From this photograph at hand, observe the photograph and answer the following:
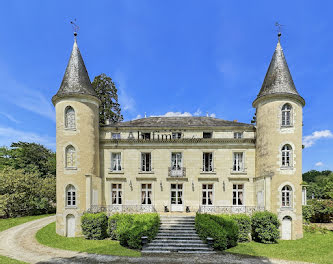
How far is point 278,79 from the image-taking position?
18078 mm

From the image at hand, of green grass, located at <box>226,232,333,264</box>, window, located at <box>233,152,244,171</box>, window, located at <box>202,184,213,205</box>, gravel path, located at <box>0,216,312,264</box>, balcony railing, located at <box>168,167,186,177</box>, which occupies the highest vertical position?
window, located at <box>233,152,244,171</box>

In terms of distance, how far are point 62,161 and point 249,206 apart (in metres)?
17.2

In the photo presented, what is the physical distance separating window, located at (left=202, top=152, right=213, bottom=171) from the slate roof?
9.89ft

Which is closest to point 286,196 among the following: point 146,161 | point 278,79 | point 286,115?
point 286,115

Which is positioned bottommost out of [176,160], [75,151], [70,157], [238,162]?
[238,162]

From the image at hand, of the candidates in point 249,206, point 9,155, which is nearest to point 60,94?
point 249,206

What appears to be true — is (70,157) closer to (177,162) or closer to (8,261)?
(8,261)

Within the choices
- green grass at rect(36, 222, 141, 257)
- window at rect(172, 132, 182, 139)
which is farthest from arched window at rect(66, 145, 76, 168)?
window at rect(172, 132, 182, 139)

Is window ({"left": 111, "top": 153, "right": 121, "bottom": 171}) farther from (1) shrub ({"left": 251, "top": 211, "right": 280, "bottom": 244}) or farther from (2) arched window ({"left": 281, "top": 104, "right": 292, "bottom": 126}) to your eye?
(2) arched window ({"left": 281, "top": 104, "right": 292, "bottom": 126})

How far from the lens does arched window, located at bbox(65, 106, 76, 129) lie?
18062 millimetres

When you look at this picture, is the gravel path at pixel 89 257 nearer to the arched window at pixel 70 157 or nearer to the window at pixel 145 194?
the arched window at pixel 70 157

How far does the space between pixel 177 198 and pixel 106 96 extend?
19.2m

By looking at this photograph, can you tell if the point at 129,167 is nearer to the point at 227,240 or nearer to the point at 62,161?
the point at 62,161

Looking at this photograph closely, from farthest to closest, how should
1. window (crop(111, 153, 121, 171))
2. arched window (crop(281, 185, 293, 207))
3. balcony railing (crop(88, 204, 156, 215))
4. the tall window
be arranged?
1. window (crop(111, 153, 121, 171))
2. the tall window
3. balcony railing (crop(88, 204, 156, 215))
4. arched window (crop(281, 185, 293, 207))
